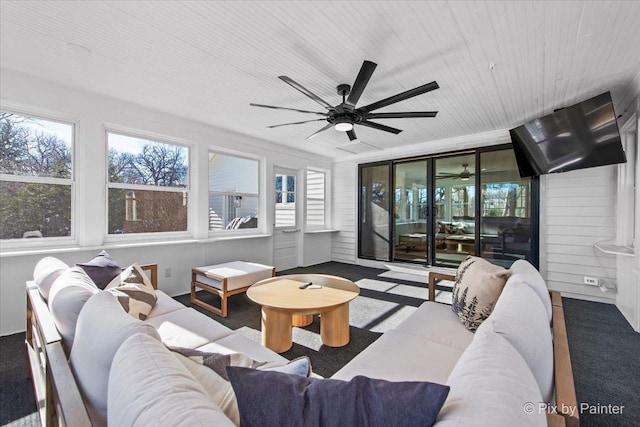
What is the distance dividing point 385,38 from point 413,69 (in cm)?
58

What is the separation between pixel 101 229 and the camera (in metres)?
3.32

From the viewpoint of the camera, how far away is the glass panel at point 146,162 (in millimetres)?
3557

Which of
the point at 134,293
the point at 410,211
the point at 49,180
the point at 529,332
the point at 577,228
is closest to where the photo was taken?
the point at 529,332

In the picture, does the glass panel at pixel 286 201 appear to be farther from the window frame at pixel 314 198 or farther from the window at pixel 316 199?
the window at pixel 316 199

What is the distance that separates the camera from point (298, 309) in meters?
2.25

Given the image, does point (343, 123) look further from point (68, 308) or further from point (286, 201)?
point (286, 201)

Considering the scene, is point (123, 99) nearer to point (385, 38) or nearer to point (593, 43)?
point (385, 38)

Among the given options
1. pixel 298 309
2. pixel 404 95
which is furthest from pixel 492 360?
pixel 404 95

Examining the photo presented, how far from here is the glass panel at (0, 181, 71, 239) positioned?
282cm

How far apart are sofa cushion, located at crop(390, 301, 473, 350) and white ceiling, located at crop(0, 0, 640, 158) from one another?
2.11m

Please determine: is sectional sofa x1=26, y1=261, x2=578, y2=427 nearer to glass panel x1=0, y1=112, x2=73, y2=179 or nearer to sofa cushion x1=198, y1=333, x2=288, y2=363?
sofa cushion x1=198, y1=333, x2=288, y2=363

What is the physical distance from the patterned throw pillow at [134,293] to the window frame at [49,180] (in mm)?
1475

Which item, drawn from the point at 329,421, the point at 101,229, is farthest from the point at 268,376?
the point at 101,229

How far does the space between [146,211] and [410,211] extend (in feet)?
14.7
